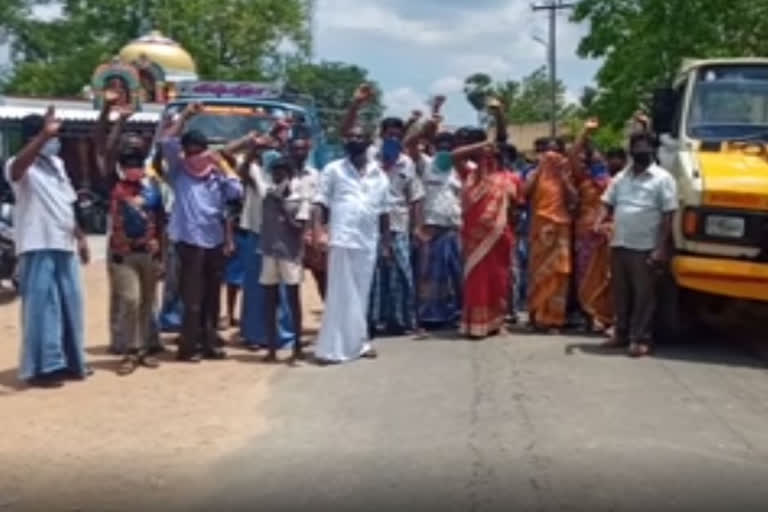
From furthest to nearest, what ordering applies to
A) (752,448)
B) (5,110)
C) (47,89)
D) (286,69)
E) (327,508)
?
(47,89) < (286,69) < (5,110) < (752,448) < (327,508)

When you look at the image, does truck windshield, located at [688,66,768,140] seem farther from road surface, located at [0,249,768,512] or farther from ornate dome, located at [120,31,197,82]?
ornate dome, located at [120,31,197,82]

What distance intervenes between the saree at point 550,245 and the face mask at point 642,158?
0.95 meters

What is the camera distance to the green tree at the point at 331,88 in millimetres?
13487

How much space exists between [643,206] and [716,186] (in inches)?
24.5

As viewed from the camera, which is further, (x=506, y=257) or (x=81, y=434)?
(x=506, y=257)

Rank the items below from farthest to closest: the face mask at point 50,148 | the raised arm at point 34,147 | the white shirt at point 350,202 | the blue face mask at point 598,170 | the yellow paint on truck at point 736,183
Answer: the blue face mask at point 598,170 → the white shirt at point 350,202 → the yellow paint on truck at point 736,183 → the face mask at point 50,148 → the raised arm at point 34,147

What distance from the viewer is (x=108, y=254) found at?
873cm

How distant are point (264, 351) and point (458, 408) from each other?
2.59m

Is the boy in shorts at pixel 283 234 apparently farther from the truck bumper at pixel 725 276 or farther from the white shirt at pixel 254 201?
the truck bumper at pixel 725 276

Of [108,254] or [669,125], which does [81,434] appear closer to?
[108,254]

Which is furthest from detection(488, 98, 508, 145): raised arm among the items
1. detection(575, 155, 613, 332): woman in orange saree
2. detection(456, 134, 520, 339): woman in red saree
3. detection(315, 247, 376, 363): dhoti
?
detection(315, 247, 376, 363): dhoti

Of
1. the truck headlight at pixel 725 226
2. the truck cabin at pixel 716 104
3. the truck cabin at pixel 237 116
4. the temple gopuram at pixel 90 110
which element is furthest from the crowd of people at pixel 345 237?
the temple gopuram at pixel 90 110

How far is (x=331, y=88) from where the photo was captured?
59.0 meters

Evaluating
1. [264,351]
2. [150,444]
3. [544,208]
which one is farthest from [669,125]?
[150,444]
